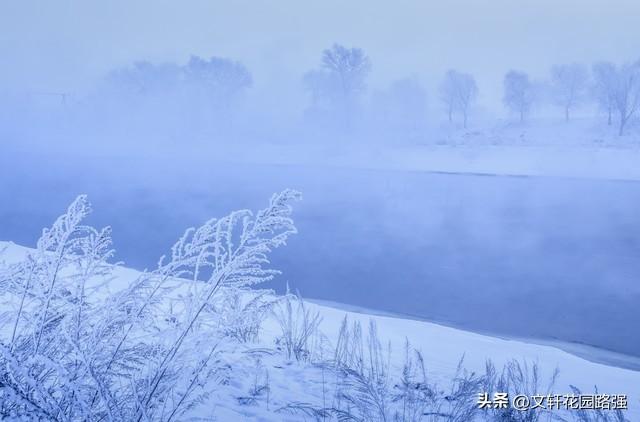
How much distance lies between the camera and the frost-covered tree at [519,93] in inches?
1580

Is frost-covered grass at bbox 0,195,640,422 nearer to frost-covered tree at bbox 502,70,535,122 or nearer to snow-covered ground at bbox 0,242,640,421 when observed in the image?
snow-covered ground at bbox 0,242,640,421

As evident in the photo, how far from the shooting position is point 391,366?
4.07 m

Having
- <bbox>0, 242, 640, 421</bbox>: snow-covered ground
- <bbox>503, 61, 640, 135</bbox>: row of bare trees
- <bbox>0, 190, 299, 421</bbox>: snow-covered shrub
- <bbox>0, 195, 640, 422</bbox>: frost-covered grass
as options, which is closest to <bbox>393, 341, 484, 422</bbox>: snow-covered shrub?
<bbox>0, 195, 640, 422</bbox>: frost-covered grass

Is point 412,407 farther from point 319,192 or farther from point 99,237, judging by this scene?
point 319,192

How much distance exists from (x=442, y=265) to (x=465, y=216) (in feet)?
20.2

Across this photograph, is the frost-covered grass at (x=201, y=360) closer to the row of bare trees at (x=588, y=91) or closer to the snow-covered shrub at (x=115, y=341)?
the snow-covered shrub at (x=115, y=341)

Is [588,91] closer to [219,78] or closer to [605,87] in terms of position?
[605,87]

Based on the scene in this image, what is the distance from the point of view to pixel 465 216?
56.4 ft

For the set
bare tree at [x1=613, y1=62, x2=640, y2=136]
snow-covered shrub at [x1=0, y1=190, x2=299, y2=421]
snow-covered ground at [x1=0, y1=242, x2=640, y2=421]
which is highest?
bare tree at [x1=613, y1=62, x2=640, y2=136]

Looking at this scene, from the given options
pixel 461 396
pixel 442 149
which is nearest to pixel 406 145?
pixel 442 149

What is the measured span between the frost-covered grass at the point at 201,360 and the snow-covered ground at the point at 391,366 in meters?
0.01

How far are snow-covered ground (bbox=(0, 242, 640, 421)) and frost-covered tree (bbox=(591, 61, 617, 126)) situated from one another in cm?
3340

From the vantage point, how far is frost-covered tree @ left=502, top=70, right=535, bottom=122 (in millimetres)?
40125

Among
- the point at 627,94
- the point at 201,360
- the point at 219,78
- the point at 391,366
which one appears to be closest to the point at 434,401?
the point at 391,366
